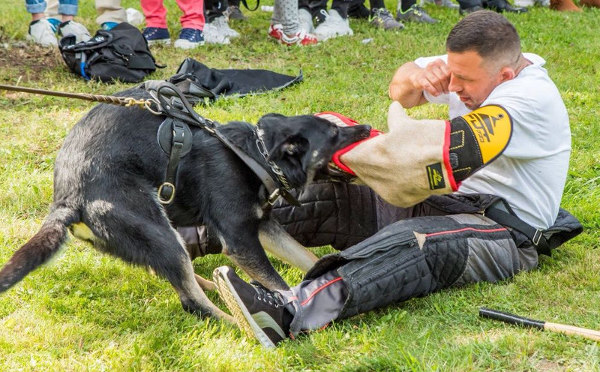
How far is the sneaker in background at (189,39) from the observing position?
7871 mm

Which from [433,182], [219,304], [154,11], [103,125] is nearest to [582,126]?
[433,182]

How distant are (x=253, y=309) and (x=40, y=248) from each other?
3.11 ft

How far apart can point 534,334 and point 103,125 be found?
216cm

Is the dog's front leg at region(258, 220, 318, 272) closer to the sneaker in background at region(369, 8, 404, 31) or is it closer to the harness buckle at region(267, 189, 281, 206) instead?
the harness buckle at region(267, 189, 281, 206)

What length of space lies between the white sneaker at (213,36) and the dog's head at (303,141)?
484 centimetres

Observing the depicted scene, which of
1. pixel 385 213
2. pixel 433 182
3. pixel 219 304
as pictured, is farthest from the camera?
pixel 385 213

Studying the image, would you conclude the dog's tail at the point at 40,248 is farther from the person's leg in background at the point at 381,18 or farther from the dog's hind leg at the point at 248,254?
the person's leg in background at the point at 381,18

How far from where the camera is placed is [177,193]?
136 inches

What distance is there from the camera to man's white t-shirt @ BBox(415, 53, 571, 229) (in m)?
3.15

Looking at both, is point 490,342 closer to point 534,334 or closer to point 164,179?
point 534,334

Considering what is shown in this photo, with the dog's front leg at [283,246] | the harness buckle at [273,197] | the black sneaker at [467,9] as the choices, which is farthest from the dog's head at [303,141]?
the black sneaker at [467,9]

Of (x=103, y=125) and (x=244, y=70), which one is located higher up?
(x=103, y=125)

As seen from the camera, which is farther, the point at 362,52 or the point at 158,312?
the point at 362,52

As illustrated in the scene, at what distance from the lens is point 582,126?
5523 mm
